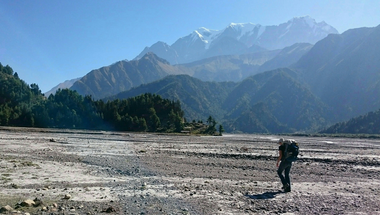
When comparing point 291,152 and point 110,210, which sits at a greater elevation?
point 291,152

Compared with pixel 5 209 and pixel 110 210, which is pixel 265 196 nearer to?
pixel 110 210

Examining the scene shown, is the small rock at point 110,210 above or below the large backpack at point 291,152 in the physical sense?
below

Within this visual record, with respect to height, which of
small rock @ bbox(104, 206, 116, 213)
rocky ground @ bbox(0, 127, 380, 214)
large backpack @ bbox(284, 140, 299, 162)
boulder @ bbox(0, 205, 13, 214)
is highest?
large backpack @ bbox(284, 140, 299, 162)

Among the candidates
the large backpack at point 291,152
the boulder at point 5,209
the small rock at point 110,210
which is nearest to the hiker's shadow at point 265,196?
the large backpack at point 291,152

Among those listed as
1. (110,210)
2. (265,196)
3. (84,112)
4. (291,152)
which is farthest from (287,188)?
(84,112)

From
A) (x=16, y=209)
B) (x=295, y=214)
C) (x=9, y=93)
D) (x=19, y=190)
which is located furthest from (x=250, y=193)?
(x=9, y=93)

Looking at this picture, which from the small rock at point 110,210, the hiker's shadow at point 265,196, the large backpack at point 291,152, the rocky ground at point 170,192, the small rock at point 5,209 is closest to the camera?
the small rock at point 5,209

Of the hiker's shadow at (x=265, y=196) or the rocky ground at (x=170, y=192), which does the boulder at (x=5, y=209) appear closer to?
the rocky ground at (x=170, y=192)

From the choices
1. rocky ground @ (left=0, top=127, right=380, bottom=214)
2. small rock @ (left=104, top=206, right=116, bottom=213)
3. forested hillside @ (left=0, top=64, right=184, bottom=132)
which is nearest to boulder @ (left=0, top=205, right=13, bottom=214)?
rocky ground @ (left=0, top=127, right=380, bottom=214)

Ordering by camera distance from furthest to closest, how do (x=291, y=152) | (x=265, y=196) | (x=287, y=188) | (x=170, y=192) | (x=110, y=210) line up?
1. (x=287, y=188)
2. (x=291, y=152)
3. (x=170, y=192)
4. (x=265, y=196)
5. (x=110, y=210)

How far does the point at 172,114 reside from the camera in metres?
115

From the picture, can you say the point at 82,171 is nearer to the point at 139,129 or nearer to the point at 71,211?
the point at 71,211

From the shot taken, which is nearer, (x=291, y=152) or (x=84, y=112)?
(x=291, y=152)

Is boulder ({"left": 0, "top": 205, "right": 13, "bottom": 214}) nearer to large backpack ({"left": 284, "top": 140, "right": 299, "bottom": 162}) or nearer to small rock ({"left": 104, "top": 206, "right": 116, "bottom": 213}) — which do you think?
small rock ({"left": 104, "top": 206, "right": 116, "bottom": 213})
